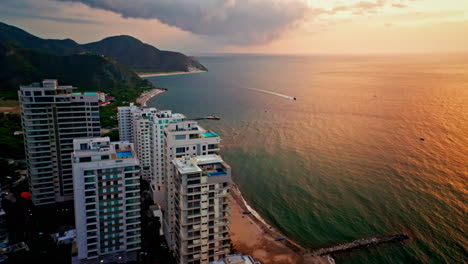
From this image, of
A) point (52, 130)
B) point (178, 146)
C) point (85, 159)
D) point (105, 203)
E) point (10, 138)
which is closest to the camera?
point (85, 159)

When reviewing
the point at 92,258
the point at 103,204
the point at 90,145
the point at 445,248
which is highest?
the point at 90,145

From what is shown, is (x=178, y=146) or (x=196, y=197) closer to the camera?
(x=196, y=197)

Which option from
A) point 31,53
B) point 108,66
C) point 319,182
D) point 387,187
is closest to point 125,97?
point 108,66

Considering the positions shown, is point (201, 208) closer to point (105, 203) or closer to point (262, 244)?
point (105, 203)

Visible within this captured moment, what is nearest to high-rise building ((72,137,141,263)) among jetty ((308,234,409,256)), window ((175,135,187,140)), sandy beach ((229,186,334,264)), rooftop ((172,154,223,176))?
rooftop ((172,154,223,176))

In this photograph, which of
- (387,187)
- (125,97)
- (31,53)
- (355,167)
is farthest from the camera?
(31,53)

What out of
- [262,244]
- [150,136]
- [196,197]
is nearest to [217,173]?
[196,197]

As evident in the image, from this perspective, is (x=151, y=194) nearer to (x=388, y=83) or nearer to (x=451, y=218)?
(x=451, y=218)
